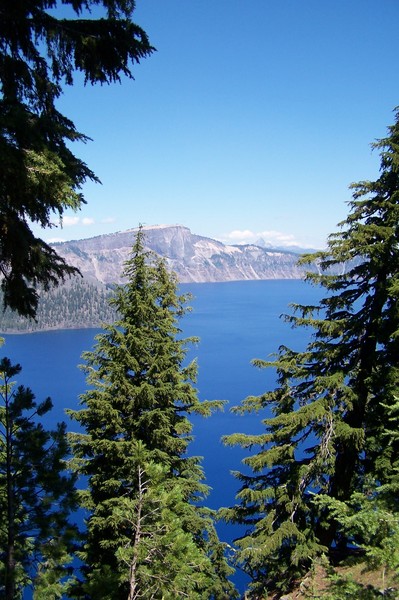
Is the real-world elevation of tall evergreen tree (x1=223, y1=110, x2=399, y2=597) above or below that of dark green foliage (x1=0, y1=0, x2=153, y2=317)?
below

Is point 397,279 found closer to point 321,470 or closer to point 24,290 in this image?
point 321,470

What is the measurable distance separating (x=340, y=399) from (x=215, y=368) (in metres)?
75.7

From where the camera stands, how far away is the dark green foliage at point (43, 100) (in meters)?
4.03

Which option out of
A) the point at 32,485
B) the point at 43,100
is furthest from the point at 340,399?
the point at 43,100

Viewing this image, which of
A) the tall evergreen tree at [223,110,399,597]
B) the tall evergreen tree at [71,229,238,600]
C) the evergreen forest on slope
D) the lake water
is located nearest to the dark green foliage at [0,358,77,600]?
the evergreen forest on slope

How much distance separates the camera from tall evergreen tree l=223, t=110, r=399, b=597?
8750 millimetres

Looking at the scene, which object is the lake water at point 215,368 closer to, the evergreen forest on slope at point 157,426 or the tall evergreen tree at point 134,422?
the evergreen forest on slope at point 157,426

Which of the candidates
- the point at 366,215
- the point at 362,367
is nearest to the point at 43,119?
the point at 366,215

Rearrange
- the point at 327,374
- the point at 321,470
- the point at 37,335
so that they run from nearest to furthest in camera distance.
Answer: the point at 321,470 → the point at 327,374 → the point at 37,335

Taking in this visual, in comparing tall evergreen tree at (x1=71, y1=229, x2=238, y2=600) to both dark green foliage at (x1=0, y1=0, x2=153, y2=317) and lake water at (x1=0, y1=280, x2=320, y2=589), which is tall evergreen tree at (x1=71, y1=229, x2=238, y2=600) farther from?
dark green foliage at (x1=0, y1=0, x2=153, y2=317)

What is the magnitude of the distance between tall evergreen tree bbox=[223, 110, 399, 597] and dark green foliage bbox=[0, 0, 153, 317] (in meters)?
6.00

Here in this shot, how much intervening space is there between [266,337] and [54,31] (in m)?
107

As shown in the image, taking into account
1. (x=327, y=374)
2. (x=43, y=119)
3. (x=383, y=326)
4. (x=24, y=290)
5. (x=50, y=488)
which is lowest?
(x=50, y=488)

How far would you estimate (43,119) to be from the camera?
4270 mm
